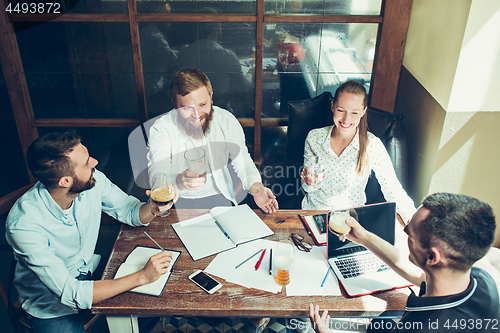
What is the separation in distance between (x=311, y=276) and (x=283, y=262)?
0.13 m

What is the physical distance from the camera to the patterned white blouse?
1.95 metres

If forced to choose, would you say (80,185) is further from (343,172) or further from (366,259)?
(343,172)

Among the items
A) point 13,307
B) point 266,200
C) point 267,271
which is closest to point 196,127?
point 266,200

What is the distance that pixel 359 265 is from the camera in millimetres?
1441

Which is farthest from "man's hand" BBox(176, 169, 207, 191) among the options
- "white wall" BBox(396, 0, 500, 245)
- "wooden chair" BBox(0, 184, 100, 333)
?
"white wall" BBox(396, 0, 500, 245)

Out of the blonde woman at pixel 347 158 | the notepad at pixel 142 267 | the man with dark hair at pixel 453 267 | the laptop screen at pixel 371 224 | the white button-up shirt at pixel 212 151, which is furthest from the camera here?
the white button-up shirt at pixel 212 151

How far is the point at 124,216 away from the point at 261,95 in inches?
50.5

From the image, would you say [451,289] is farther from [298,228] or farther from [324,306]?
[298,228]

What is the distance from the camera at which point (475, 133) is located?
1.84 meters

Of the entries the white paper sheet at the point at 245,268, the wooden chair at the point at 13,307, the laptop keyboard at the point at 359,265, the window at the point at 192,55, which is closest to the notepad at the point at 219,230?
the white paper sheet at the point at 245,268

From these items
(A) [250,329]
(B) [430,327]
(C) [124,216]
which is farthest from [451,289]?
(C) [124,216]

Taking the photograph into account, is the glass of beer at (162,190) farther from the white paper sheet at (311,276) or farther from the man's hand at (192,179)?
the white paper sheet at (311,276)

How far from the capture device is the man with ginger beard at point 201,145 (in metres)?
1.99

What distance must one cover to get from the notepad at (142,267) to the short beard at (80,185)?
342 mm
